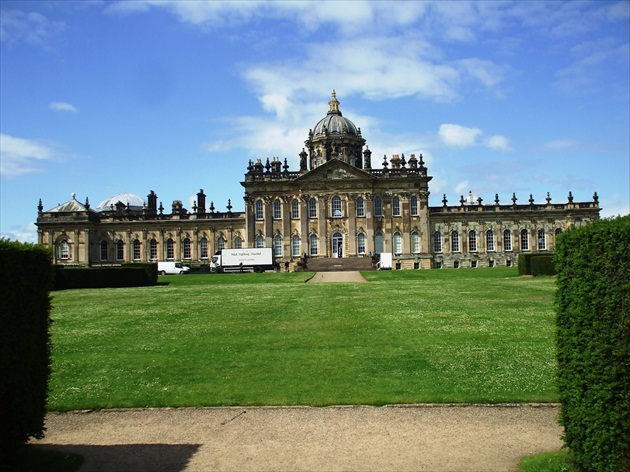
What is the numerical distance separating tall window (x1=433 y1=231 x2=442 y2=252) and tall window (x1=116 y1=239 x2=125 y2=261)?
39.0 m

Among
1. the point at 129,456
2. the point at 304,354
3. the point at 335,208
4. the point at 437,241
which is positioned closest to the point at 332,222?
the point at 335,208

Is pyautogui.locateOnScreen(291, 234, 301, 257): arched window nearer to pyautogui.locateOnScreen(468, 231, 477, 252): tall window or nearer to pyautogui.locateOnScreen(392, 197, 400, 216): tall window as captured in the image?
pyautogui.locateOnScreen(392, 197, 400, 216): tall window

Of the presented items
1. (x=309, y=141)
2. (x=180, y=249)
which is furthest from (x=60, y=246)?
(x=309, y=141)

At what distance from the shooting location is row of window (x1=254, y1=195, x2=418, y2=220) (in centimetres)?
6819

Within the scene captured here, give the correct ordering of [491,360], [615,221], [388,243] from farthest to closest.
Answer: [388,243] < [491,360] < [615,221]

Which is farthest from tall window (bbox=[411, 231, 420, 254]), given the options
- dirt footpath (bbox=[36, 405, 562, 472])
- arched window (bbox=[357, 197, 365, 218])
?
dirt footpath (bbox=[36, 405, 562, 472])

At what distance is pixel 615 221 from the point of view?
6695 millimetres

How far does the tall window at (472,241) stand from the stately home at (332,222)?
0.12 m

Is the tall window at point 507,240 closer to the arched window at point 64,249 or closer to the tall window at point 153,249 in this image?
the tall window at point 153,249

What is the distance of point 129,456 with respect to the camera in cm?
837

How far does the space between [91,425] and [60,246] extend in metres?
68.5

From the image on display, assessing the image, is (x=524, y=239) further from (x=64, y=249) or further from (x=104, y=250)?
(x=64, y=249)

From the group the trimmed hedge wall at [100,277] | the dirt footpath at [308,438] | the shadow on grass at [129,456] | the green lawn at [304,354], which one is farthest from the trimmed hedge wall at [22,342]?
the trimmed hedge wall at [100,277]

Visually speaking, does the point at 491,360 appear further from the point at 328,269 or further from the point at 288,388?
the point at 328,269
